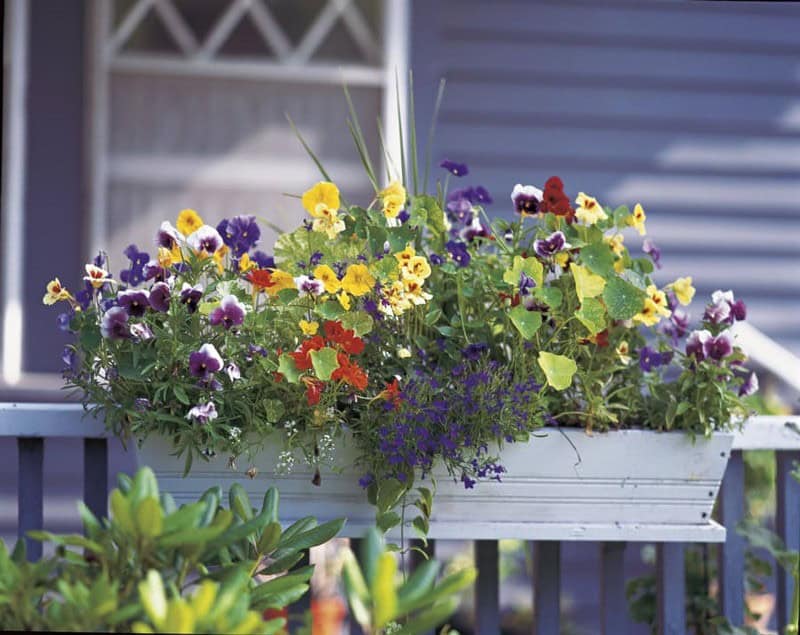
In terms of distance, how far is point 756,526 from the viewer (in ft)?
4.47

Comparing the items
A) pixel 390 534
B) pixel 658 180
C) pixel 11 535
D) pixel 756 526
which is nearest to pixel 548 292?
Result: pixel 390 534

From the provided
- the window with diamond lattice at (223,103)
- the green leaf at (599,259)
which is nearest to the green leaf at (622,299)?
the green leaf at (599,259)

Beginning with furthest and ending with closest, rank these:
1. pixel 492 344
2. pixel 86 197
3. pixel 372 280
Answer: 1. pixel 86 197
2. pixel 492 344
3. pixel 372 280

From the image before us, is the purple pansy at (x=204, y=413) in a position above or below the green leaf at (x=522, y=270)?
below

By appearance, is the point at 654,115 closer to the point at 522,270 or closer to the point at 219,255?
the point at 522,270

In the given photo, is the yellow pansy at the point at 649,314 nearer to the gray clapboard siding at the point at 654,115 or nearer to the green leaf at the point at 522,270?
the green leaf at the point at 522,270

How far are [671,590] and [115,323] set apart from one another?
37.4 inches

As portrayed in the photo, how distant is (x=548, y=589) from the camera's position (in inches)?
55.7

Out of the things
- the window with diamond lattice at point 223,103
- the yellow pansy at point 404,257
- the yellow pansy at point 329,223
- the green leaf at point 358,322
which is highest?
the window with diamond lattice at point 223,103

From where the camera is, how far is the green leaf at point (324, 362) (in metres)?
1.13

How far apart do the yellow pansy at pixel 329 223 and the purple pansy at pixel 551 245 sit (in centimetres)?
27

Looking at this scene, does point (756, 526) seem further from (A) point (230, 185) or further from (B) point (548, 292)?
(A) point (230, 185)

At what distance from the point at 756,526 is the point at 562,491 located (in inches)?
13.6

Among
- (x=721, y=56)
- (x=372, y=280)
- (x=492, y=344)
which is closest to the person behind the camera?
(x=372, y=280)
